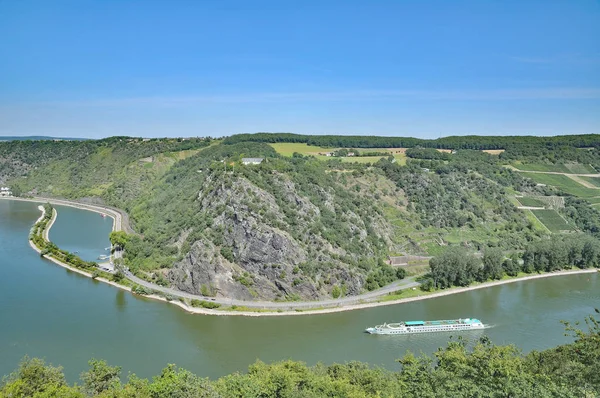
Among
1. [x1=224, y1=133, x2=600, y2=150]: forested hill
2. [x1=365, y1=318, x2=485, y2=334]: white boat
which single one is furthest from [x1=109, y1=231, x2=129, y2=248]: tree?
[x1=224, y1=133, x2=600, y2=150]: forested hill

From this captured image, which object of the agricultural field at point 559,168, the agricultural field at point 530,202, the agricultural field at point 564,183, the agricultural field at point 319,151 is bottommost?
the agricultural field at point 530,202

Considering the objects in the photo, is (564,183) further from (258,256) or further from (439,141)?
(258,256)

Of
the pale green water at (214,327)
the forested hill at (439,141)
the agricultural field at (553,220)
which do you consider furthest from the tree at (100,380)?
the forested hill at (439,141)

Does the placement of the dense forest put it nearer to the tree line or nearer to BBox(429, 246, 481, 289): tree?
BBox(429, 246, 481, 289): tree

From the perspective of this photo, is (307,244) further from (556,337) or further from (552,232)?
(552,232)

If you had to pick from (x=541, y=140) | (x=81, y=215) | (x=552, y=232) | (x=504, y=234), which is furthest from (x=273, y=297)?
(x=541, y=140)

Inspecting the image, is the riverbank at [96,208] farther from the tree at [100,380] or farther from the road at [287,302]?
the tree at [100,380]
